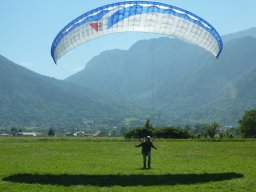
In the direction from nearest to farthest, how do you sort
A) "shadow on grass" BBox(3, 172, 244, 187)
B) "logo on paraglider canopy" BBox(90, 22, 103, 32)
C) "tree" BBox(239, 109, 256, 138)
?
"shadow on grass" BBox(3, 172, 244, 187) → "logo on paraglider canopy" BBox(90, 22, 103, 32) → "tree" BBox(239, 109, 256, 138)

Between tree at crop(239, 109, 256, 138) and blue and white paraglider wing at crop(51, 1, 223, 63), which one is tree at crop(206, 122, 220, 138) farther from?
blue and white paraglider wing at crop(51, 1, 223, 63)

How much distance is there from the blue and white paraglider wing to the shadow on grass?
6.41 metres

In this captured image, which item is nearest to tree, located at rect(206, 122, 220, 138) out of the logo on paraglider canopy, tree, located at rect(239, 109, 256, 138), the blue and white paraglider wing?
tree, located at rect(239, 109, 256, 138)

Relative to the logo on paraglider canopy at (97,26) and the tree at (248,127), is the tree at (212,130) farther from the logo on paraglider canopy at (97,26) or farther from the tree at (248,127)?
the logo on paraglider canopy at (97,26)

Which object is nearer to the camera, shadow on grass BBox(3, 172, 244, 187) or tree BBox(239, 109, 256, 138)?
shadow on grass BBox(3, 172, 244, 187)

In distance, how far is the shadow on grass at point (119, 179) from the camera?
1680 cm

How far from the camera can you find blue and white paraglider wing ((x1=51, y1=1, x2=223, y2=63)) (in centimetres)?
2067

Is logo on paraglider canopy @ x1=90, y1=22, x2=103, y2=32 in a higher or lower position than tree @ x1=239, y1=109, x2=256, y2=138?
lower

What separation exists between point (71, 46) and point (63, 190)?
924 cm

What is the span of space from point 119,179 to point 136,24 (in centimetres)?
787

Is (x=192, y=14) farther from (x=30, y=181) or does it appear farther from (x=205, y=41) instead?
(x=30, y=181)

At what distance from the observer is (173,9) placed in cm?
2050

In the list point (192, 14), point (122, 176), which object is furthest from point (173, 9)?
point (122, 176)

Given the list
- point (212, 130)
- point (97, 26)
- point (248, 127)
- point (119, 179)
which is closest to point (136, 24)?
point (97, 26)
